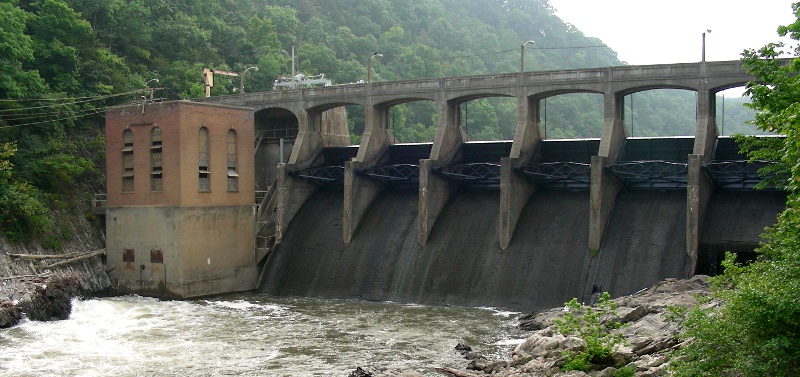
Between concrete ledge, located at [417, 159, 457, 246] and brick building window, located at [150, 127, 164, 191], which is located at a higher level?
brick building window, located at [150, 127, 164, 191]

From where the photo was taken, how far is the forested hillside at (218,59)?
42281mm

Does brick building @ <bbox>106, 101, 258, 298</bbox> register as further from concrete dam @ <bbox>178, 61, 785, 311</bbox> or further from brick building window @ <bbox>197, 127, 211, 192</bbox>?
concrete dam @ <bbox>178, 61, 785, 311</bbox>

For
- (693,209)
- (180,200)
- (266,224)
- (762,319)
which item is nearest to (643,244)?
(693,209)

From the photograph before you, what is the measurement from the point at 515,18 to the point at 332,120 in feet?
281

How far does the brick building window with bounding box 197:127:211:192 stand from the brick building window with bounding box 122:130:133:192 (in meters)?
3.46

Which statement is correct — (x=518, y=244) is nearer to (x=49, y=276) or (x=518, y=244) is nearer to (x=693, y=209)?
(x=693, y=209)

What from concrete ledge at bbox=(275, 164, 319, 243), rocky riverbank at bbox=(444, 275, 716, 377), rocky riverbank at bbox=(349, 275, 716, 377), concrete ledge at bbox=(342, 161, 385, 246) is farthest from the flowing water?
concrete ledge at bbox=(275, 164, 319, 243)

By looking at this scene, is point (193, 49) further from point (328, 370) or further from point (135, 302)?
point (328, 370)

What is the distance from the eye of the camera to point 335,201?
143 ft

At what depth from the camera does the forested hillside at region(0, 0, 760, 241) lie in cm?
4228

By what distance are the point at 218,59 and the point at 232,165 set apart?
93.2 ft

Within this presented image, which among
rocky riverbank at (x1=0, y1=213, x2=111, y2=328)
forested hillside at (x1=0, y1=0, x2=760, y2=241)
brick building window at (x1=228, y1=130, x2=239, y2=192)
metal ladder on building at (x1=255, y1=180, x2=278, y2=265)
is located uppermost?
forested hillside at (x1=0, y1=0, x2=760, y2=241)

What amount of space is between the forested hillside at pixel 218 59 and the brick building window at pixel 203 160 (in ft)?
13.2

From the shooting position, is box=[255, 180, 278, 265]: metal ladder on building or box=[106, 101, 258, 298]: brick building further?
box=[255, 180, 278, 265]: metal ladder on building
